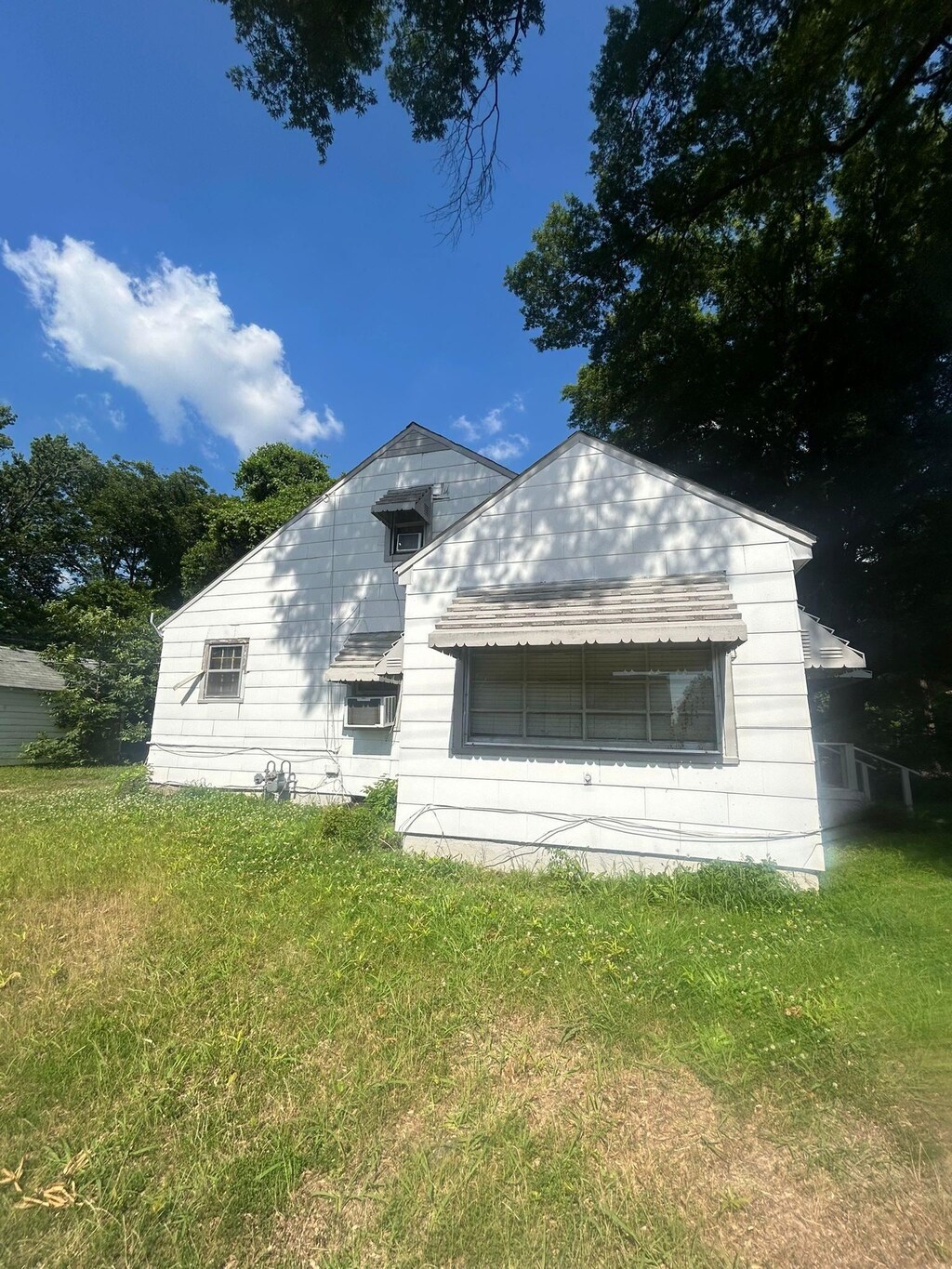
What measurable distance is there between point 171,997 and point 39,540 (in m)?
40.0

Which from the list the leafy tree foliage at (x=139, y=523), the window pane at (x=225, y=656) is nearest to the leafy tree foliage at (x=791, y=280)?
the window pane at (x=225, y=656)

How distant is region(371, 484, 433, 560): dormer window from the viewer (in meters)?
10.1

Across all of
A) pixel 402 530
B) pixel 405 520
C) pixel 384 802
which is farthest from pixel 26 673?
pixel 384 802

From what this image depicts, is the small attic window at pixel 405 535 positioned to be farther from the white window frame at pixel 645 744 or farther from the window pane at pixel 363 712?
the white window frame at pixel 645 744

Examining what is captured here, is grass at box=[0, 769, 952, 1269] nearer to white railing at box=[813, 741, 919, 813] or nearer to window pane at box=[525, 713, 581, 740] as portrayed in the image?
window pane at box=[525, 713, 581, 740]

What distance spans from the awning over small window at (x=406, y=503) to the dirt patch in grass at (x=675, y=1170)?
339 inches

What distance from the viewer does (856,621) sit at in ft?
51.3

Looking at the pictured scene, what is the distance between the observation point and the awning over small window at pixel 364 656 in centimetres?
913

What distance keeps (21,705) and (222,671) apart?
13.8 m

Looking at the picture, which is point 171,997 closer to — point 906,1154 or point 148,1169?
point 148,1169

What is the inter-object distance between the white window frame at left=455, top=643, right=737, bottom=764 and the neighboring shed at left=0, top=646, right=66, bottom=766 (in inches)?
756

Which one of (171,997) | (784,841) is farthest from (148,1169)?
(784,841)

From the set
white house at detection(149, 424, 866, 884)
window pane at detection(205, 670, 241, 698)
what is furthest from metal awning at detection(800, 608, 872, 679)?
window pane at detection(205, 670, 241, 698)

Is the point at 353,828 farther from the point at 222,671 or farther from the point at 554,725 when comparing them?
the point at 222,671
